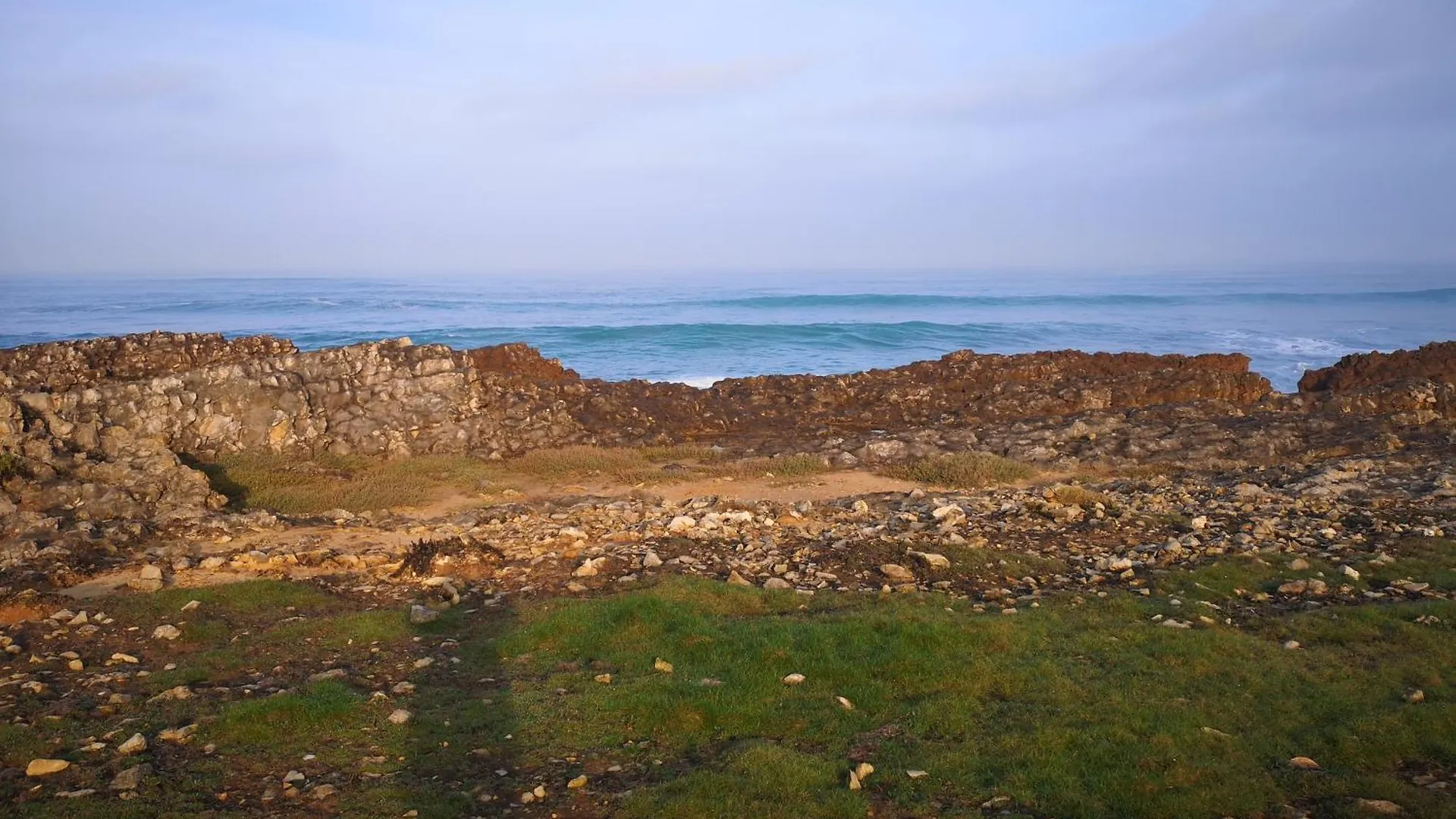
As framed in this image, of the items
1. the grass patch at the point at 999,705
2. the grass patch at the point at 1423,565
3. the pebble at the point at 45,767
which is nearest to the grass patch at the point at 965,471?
the grass patch at the point at 1423,565

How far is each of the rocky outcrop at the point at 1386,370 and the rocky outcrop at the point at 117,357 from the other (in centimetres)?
2260

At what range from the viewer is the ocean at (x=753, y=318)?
4497 cm

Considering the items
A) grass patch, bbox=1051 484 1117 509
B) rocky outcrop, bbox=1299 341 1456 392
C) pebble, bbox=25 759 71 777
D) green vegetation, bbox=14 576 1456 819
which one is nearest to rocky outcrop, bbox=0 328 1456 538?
rocky outcrop, bbox=1299 341 1456 392

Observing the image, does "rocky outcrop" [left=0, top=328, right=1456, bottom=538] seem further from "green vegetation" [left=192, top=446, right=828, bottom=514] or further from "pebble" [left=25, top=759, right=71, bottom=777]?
"pebble" [left=25, top=759, right=71, bottom=777]

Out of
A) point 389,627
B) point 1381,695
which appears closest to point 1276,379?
point 1381,695

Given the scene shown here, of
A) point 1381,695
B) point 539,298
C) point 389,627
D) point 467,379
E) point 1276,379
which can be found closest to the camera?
point 1381,695

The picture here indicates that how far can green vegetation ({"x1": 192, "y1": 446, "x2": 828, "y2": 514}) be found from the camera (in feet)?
46.8

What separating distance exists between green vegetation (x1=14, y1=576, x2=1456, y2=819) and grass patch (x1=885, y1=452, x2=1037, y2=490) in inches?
266

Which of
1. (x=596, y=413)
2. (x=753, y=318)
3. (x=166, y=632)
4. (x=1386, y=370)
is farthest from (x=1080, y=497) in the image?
(x=753, y=318)

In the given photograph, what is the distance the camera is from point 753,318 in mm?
61875

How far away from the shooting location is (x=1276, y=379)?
3625cm

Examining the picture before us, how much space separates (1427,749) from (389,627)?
7891 millimetres

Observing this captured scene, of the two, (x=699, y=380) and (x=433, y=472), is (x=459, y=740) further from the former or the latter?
(x=699, y=380)

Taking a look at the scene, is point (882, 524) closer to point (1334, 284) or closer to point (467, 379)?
point (467, 379)
